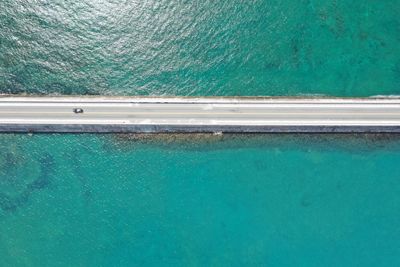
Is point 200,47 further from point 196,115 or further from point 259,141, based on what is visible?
point 259,141

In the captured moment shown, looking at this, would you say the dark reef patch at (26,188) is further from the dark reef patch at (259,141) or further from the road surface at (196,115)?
the dark reef patch at (259,141)

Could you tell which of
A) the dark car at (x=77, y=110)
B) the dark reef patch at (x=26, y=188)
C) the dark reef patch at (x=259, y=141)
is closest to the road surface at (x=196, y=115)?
the dark car at (x=77, y=110)

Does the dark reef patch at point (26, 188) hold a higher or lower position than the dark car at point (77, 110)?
lower

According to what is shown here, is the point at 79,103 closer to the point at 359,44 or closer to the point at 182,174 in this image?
the point at 182,174

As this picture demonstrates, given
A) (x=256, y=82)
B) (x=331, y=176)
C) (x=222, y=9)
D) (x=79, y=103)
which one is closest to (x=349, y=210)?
(x=331, y=176)

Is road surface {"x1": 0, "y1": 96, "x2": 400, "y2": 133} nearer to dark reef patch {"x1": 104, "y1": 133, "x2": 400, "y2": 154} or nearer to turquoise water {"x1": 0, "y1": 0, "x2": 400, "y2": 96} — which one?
dark reef patch {"x1": 104, "y1": 133, "x2": 400, "y2": 154}

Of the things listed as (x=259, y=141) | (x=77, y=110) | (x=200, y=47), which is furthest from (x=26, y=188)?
(x=259, y=141)

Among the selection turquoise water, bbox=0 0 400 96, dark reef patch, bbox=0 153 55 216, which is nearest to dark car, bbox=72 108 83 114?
turquoise water, bbox=0 0 400 96
